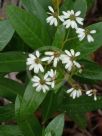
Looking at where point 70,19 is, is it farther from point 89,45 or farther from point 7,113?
point 7,113

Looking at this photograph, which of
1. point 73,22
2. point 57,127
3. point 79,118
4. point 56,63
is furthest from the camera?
point 79,118

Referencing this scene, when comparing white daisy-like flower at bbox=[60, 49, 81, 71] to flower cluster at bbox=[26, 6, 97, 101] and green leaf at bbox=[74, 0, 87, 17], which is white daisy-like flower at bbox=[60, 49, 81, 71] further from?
green leaf at bbox=[74, 0, 87, 17]

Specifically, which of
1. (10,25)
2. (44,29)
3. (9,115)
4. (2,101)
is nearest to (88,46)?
(44,29)

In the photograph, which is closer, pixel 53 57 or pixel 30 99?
pixel 53 57

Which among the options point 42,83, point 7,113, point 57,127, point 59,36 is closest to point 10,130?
point 7,113

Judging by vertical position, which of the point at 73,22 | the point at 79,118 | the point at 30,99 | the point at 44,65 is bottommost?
the point at 79,118

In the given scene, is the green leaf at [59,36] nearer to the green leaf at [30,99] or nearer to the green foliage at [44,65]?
the green foliage at [44,65]

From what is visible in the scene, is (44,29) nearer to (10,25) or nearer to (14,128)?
(10,25)
